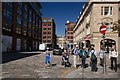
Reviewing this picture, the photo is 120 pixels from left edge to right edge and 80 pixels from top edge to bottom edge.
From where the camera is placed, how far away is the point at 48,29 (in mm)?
140125

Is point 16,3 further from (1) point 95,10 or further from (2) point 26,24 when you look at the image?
(1) point 95,10

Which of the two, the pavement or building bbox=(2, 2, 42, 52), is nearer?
the pavement

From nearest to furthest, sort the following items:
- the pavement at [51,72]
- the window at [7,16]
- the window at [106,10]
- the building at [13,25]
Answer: the pavement at [51,72]
the window at [106,10]
the window at [7,16]
the building at [13,25]

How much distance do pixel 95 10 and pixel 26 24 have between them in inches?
1139

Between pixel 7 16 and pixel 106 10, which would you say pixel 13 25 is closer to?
pixel 7 16

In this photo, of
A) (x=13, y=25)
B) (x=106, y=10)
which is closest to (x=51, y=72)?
(x=106, y=10)

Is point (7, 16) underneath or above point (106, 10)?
underneath

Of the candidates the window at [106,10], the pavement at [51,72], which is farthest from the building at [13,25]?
the pavement at [51,72]

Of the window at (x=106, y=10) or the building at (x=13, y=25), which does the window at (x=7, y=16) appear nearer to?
the building at (x=13, y=25)

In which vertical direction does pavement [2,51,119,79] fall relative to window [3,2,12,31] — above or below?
below

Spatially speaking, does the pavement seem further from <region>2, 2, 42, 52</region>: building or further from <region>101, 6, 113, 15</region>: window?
<region>2, 2, 42, 52</region>: building

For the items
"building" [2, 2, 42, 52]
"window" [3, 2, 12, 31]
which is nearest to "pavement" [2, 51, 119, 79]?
"window" [3, 2, 12, 31]

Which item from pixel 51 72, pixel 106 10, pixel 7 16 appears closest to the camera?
pixel 51 72

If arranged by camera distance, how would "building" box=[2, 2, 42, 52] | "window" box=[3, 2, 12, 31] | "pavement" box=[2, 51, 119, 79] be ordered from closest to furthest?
"pavement" box=[2, 51, 119, 79] < "window" box=[3, 2, 12, 31] < "building" box=[2, 2, 42, 52]
